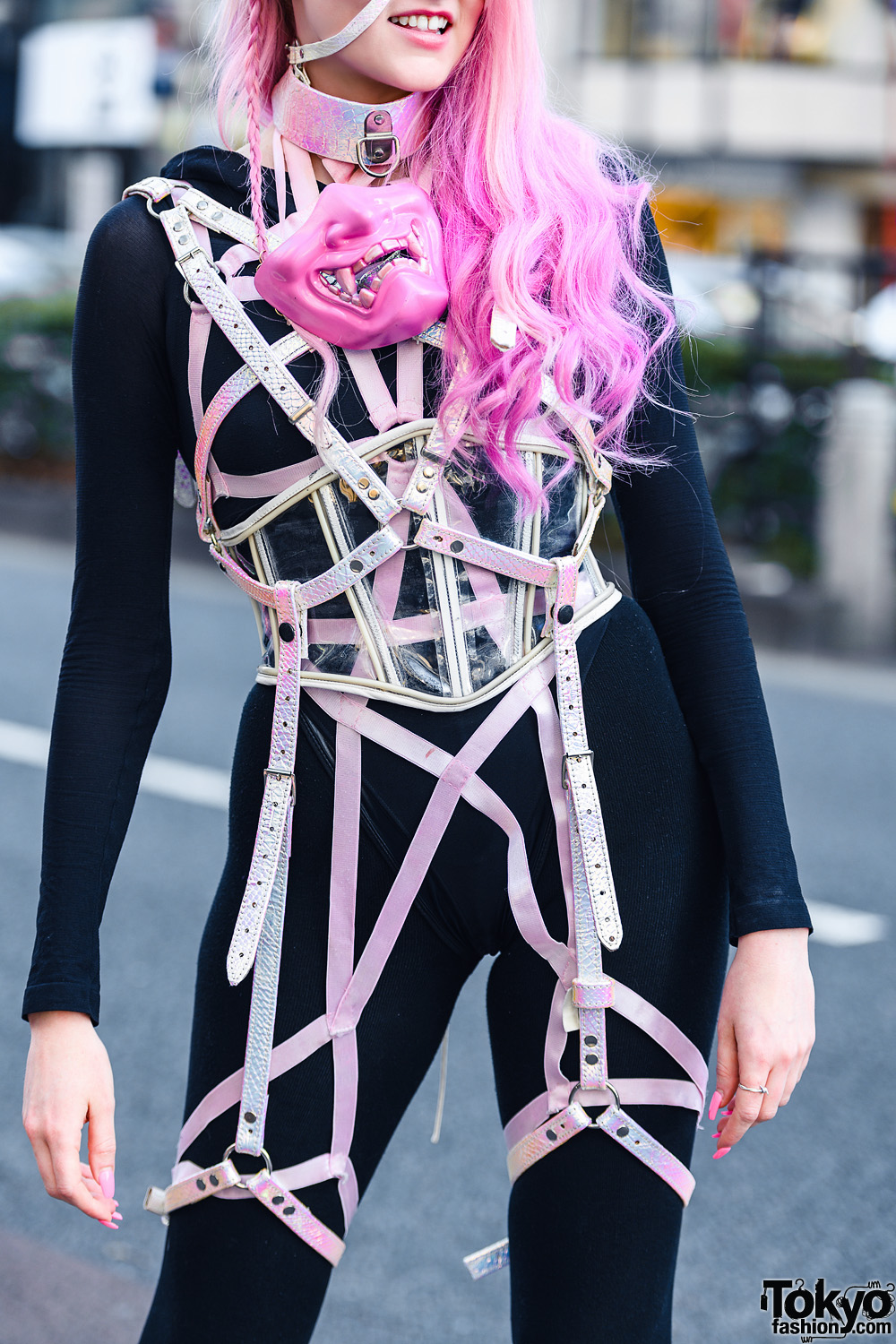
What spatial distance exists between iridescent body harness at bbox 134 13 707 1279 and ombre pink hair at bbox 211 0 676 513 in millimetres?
38

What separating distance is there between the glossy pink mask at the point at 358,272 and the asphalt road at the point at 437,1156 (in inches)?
34.0

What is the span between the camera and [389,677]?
1.51 metres

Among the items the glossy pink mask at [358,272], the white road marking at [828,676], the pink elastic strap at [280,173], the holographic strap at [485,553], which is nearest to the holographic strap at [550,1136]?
the holographic strap at [485,553]

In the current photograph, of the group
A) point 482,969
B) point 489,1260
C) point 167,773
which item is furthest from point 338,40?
point 167,773

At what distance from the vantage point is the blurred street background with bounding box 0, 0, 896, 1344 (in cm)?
300

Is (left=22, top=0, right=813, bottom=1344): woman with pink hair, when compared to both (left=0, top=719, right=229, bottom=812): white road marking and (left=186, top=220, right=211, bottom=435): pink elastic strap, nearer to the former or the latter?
(left=186, top=220, right=211, bottom=435): pink elastic strap

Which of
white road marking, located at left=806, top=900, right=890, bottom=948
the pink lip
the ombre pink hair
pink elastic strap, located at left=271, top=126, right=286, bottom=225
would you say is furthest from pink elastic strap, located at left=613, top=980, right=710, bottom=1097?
white road marking, located at left=806, top=900, right=890, bottom=948

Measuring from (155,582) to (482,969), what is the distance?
9.36 ft

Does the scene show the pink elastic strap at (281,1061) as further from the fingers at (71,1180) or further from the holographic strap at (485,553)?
the holographic strap at (485,553)

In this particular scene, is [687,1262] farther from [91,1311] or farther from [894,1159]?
[91,1311]

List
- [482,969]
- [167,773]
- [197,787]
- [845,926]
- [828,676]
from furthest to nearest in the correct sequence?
[828,676], [167,773], [197,787], [845,926], [482,969]

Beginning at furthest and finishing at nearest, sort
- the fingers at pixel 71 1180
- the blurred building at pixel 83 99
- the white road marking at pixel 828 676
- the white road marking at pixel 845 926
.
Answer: the blurred building at pixel 83 99
the white road marking at pixel 828 676
the white road marking at pixel 845 926
the fingers at pixel 71 1180

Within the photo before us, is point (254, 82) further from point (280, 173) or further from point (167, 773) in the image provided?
point (167, 773)

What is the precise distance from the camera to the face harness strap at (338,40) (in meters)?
1.50
